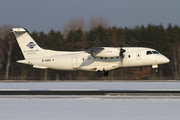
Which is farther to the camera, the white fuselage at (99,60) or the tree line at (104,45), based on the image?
Answer: the tree line at (104,45)

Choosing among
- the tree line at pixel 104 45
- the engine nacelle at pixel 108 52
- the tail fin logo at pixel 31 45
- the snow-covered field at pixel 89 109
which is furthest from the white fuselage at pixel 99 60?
the tree line at pixel 104 45

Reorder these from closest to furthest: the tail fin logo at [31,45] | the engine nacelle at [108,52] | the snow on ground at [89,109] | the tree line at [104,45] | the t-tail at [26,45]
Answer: the snow on ground at [89,109] → the engine nacelle at [108,52] → the t-tail at [26,45] → the tail fin logo at [31,45] → the tree line at [104,45]

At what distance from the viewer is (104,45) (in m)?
60.6

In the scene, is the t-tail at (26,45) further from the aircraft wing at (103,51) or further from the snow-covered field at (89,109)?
the snow-covered field at (89,109)

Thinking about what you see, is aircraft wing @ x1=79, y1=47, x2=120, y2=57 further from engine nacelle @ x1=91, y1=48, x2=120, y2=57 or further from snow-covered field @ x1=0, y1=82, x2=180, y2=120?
snow-covered field @ x1=0, y1=82, x2=180, y2=120

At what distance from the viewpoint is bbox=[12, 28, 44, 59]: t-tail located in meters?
30.9

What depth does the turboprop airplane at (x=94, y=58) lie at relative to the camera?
27.5 m

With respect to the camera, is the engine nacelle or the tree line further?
the tree line

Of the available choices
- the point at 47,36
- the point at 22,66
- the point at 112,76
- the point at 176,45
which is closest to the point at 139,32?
the point at 176,45

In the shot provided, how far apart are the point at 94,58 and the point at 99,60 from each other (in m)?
0.62

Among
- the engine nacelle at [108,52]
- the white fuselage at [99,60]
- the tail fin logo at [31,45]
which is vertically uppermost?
the tail fin logo at [31,45]

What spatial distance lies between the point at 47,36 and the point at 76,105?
52.7 meters

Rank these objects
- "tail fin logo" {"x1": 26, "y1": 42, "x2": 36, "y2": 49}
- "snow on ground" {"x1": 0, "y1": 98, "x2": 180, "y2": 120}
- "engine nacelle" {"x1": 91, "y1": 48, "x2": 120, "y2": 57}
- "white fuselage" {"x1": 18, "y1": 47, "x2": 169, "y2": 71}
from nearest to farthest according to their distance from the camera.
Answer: "snow on ground" {"x1": 0, "y1": 98, "x2": 180, "y2": 120}
"engine nacelle" {"x1": 91, "y1": 48, "x2": 120, "y2": 57}
"white fuselage" {"x1": 18, "y1": 47, "x2": 169, "y2": 71}
"tail fin logo" {"x1": 26, "y1": 42, "x2": 36, "y2": 49}

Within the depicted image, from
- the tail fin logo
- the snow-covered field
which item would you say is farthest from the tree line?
the snow-covered field
